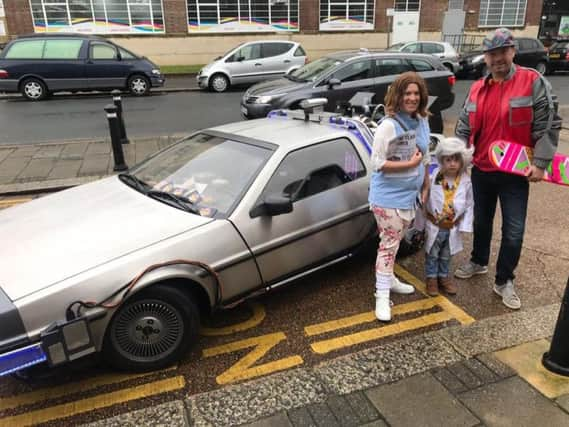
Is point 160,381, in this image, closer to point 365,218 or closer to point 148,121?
point 365,218

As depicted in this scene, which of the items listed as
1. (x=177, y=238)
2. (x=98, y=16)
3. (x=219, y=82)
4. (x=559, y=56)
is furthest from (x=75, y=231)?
(x=559, y=56)

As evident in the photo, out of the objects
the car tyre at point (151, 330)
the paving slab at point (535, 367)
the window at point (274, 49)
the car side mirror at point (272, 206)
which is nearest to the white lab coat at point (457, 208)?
the paving slab at point (535, 367)

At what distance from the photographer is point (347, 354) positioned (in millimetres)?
3076

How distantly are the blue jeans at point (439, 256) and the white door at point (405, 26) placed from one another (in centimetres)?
2430

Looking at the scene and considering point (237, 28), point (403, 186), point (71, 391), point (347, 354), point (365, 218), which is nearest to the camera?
point (71, 391)

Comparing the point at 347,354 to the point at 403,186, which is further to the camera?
the point at 403,186

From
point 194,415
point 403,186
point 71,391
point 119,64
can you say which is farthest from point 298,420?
point 119,64

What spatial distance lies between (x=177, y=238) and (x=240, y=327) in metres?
0.92

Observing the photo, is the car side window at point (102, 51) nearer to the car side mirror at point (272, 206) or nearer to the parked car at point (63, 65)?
the parked car at point (63, 65)

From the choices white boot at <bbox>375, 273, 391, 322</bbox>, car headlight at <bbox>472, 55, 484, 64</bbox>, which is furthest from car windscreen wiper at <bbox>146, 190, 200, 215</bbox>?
car headlight at <bbox>472, 55, 484, 64</bbox>

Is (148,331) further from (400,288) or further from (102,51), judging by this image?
(102,51)

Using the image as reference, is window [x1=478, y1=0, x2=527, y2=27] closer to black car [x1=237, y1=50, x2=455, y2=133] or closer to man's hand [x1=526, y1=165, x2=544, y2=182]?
black car [x1=237, y1=50, x2=455, y2=133]

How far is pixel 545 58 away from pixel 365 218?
67.9 ft

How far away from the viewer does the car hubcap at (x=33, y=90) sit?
44.2 feet
